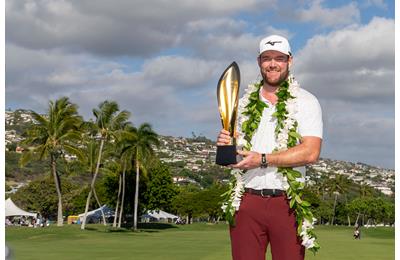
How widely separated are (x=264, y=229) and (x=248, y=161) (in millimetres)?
532

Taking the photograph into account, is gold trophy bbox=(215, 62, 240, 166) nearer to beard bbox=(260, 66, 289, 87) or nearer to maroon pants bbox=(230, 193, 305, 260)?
maroon pants bbox=(230, 193, 305, 260)

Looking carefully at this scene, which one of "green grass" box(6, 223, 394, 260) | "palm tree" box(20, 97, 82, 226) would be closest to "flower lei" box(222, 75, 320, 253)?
"green grass" box(6, 223, 394, 260)

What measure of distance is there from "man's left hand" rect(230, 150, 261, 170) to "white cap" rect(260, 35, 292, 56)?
720mm

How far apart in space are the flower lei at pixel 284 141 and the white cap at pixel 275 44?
0.83ft

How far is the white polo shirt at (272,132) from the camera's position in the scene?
426 centimetres

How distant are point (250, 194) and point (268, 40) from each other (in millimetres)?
1023

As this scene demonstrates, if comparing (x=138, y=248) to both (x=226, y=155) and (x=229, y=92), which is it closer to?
(x=226, y=155)

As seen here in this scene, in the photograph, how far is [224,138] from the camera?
4004mm

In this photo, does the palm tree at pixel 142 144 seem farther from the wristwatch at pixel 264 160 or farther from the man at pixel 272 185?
the wristwatch at pixel 264 160

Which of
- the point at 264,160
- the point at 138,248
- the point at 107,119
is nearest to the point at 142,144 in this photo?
the point at 107,119

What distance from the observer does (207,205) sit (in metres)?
116

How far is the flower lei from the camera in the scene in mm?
4266

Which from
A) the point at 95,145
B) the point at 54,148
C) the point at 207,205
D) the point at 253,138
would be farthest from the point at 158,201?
the point at 253,138
